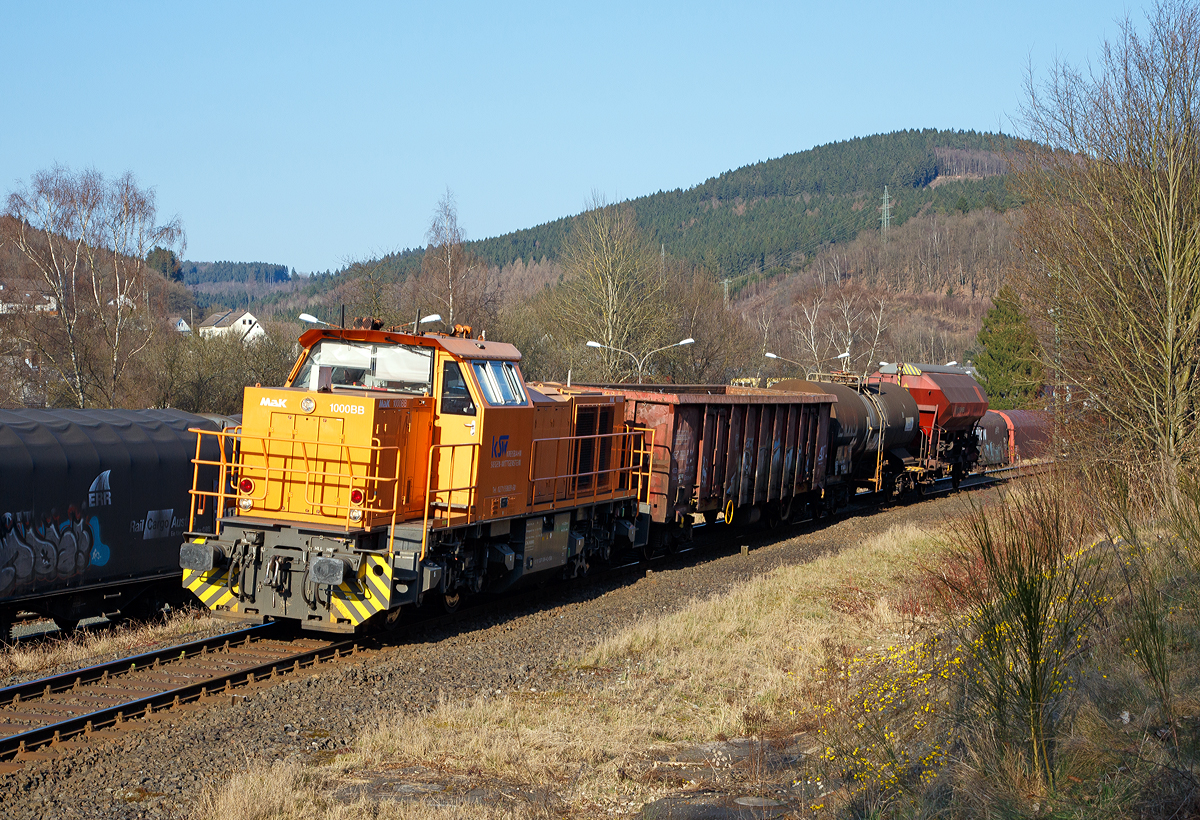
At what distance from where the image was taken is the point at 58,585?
12305mm

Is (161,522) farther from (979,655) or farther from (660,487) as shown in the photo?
(979,655)

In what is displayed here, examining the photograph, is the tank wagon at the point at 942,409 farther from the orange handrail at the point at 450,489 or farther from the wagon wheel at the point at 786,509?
the orange handrail at the point at 450,489

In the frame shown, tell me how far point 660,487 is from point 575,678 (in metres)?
6.74

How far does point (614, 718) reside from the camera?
8.94m

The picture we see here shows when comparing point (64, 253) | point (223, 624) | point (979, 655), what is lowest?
point (223, 624)

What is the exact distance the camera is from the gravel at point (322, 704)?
277 inches

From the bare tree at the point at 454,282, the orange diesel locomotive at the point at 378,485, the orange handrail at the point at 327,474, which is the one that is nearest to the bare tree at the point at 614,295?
the bare tree at the point at 454,282

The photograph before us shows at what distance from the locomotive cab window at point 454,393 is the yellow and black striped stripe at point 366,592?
2179 millimetres

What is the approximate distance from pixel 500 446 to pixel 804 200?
169 m

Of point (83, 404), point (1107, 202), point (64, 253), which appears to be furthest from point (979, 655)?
point (64, 253)

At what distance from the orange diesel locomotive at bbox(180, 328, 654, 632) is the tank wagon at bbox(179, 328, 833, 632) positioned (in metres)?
0.02

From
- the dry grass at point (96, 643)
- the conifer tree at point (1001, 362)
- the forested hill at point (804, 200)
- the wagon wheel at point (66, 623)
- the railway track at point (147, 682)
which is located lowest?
the wagon wheel at point (66, 623)

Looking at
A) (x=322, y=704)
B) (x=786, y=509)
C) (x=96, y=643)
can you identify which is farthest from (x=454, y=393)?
(x=786, y=509)

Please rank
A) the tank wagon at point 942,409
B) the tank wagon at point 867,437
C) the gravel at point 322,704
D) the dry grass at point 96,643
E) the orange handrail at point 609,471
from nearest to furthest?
the gravel at point 322,704 → the dry grass at point 96,643 → the orange handrail at point 609,471 → the tank wagon at point 867,437 → the tank wagon at point 942,409
